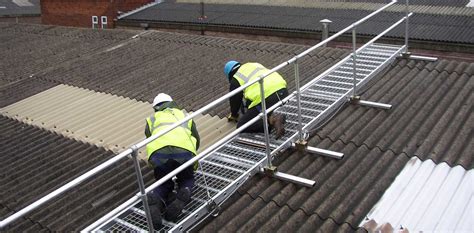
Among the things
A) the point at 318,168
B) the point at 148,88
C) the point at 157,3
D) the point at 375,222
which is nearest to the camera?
the point at 375,222

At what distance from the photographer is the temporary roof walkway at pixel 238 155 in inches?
132

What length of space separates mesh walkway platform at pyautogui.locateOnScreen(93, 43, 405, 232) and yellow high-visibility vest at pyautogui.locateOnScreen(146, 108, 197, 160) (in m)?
0.38

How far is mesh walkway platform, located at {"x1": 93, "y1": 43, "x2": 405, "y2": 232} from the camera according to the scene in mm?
3873

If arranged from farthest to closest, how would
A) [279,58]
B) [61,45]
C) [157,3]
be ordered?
[157,3] < [61,45] < [279,58]

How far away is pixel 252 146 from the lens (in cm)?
495

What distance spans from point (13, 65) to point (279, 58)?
669 centimetres

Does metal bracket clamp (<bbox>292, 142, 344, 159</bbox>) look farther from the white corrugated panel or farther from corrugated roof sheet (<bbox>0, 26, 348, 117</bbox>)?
corrugated roof sheet (<bbox>0, 26, 348, 117</bbox>)

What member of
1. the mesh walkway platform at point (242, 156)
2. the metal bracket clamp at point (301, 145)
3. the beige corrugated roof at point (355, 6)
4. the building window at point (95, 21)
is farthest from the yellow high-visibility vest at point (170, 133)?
the building window at point (95, 21)

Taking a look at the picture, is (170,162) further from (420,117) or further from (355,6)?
(355,6)

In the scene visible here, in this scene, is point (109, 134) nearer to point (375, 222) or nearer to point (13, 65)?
point (375, 222)

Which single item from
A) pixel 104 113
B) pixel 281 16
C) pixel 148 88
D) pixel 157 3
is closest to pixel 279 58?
pixel 148 88

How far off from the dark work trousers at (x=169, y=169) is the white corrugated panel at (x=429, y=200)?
168cm

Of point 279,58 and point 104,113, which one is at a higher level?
point 279,58

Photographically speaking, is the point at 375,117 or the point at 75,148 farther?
the point at 75,148
